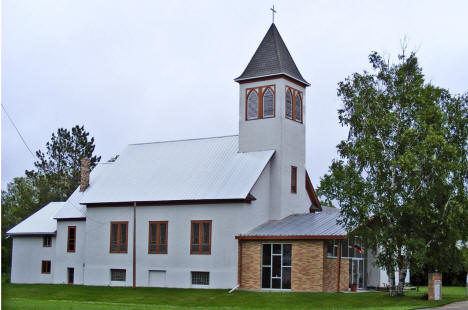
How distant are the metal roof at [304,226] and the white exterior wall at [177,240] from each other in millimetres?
1076

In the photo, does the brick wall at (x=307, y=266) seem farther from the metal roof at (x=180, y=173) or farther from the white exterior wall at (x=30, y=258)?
the white exterior wall at (x=30, y=258)

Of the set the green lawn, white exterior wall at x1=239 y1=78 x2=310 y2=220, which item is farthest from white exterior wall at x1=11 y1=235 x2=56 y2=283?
white exterior wall at x1=239 y1=78 x2=310 y2=220

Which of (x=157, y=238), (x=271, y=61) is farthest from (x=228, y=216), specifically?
(x=271, y=61)

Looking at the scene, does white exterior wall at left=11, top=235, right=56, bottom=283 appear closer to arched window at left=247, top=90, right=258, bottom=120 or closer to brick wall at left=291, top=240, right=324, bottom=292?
arched window at left=247, top=90, right=258, bottom=120

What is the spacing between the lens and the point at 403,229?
3391cm

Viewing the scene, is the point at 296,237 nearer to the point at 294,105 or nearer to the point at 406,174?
the point at 406,174

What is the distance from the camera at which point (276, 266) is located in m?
40.0

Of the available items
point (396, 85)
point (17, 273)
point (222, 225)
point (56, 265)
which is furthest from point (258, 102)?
point (17, 273)

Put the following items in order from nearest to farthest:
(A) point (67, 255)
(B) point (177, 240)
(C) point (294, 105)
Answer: (B) point (177, 240) → (C) point (294, 105) → (A) point (67, 255)

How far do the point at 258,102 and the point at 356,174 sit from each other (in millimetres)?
13076

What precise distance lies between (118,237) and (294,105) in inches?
641

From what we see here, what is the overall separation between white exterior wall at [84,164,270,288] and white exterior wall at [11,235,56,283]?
6.74m

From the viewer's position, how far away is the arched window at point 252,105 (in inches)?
1812

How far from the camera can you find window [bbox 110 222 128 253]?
1865 inches
